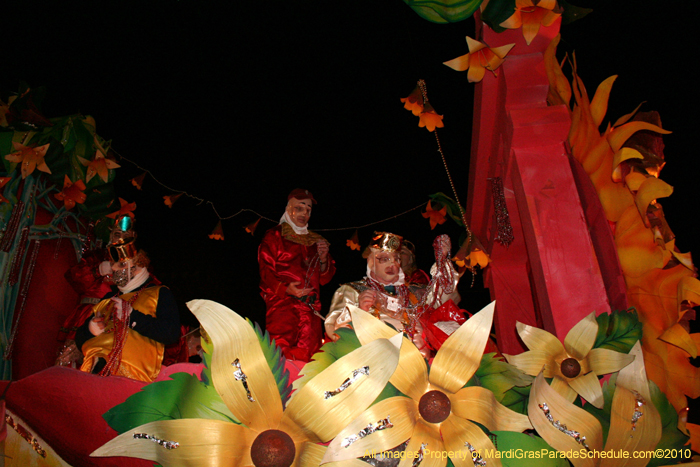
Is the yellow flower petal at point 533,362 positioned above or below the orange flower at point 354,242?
above

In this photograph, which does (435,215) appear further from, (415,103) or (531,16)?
(531,16)

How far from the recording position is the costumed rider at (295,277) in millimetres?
3535

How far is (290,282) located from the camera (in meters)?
3.65

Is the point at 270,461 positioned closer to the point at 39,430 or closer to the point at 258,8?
the point at 39,430

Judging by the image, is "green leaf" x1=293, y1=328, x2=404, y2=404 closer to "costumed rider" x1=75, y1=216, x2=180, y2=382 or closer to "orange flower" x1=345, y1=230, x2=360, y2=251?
"costumed rider" x1=75, y1=216, x2=180, y2=382

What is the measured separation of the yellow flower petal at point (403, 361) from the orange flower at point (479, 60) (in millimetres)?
1668

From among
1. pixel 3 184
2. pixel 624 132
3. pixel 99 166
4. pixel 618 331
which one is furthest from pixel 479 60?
pixel 3 184

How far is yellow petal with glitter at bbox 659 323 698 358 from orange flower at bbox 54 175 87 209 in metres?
3.76

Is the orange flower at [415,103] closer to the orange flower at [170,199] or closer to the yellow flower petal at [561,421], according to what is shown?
the yellow flower petal at [561,421]

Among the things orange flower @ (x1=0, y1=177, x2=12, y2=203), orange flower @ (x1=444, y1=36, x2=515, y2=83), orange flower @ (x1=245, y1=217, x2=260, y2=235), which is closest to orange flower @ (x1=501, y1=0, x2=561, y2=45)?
orange flower @ (x1=444, y1=36, x2=515, y2=83)

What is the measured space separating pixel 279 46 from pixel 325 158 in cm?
118

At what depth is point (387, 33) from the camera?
3.59 metres

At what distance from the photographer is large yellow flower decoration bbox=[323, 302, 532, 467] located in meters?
1.44

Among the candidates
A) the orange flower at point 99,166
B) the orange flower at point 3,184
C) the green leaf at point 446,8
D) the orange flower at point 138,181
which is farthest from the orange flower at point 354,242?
the orange flower at point 3,184
